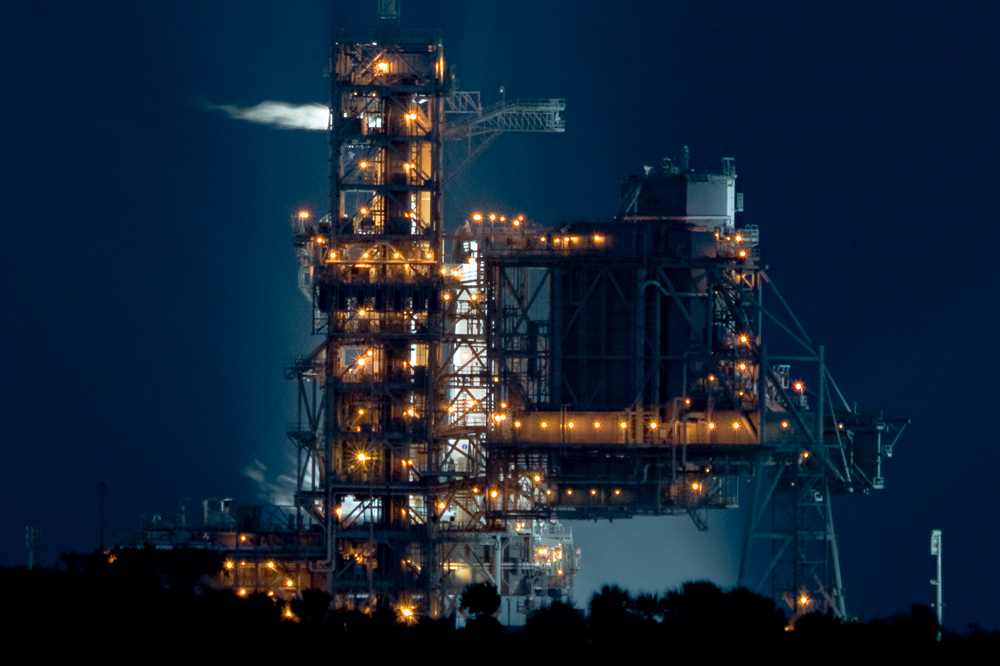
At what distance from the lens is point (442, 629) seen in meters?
68.5

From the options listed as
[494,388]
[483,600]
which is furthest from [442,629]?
[494,388]

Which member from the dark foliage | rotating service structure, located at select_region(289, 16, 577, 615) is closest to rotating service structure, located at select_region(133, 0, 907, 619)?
rotating service structure, located at select_region(289, 16, 577, 615)

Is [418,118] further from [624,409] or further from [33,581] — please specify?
[33,581]

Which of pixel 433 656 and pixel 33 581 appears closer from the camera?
pixel 433 656

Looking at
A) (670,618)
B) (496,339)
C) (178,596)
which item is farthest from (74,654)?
(496,339)

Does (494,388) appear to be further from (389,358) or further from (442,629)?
(442,629)

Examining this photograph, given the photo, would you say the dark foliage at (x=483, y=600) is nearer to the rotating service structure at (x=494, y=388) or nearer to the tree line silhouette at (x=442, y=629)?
the tree line silhouette at (x=442, y=629)

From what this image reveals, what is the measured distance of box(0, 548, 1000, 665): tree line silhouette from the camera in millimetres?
64250

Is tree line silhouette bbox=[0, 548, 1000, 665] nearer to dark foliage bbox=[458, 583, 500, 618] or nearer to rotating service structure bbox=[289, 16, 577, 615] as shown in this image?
dark foliage bbox=[458, 583, 500, 618]

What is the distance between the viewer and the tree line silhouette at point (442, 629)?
6425 cm

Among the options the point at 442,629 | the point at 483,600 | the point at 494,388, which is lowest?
the point at 442,629

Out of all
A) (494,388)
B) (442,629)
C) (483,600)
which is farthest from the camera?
(494,388)

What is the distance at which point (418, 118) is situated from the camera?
8475 centimetres

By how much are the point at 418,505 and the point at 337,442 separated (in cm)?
393
